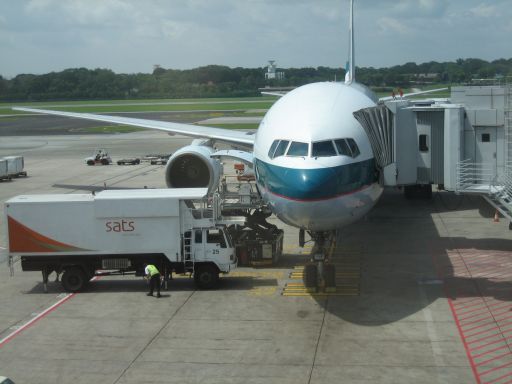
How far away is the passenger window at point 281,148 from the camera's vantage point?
1513 cm

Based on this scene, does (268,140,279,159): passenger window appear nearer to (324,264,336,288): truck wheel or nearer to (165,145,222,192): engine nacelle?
(324,264,336,288): truck wheel

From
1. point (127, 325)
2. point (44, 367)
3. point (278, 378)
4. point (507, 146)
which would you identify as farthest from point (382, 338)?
point (507, 146)

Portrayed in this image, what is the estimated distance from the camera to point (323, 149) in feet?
48.4

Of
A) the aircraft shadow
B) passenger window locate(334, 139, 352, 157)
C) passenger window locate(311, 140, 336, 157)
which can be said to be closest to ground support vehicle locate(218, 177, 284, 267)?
the aircraft shadow

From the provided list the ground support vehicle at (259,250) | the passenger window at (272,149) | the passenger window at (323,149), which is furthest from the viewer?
the ground support vehicle at (259,250)

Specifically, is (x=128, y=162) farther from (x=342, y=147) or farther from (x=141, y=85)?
(x=141, y=85)

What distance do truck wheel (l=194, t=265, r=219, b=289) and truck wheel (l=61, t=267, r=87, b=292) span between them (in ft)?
9.41

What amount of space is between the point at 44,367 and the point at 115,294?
15.3 ft

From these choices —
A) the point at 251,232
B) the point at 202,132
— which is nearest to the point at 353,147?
the point at 251,232

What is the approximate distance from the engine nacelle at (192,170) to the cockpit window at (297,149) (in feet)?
33.2

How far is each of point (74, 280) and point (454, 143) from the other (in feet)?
34.1

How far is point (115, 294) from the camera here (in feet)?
56.9

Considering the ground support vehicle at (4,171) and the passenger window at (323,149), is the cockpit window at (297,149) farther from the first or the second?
the ground support vehicle at (4,171)

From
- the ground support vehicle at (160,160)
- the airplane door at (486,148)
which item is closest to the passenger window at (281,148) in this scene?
the airplane door at (486,148)
